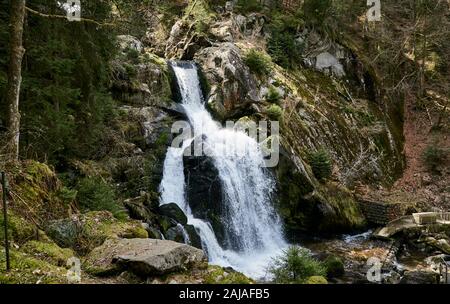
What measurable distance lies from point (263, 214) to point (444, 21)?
18.5m

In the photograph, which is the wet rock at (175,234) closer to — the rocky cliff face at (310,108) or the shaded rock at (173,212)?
the shaded rock at (173,212)

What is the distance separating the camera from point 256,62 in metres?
19.6

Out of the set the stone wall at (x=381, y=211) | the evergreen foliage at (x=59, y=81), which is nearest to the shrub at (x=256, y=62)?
the stone wall at (x=381, y=211)

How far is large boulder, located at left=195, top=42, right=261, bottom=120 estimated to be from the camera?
688 inches

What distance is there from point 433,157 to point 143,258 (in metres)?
18.2

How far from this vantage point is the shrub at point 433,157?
2028 cm

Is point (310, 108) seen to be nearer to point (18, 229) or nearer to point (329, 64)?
point (329, 64)

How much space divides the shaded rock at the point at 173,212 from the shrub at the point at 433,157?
13.7 metres

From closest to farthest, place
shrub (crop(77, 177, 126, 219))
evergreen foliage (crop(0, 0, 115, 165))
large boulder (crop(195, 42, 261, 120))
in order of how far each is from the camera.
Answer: evergreen foliage (crop(0, 0, 115, 165)) < shrub (crop(77, 177, 126, 219)) < large boulder (crop(195, 42, 261, 120))

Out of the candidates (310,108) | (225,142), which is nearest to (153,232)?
(225,142)

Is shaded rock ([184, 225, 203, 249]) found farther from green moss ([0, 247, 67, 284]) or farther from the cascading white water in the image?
green moss ([0, 247, 67, 284])

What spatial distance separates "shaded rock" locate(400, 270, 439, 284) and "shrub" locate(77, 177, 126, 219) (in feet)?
25.1

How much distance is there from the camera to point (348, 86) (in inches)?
910

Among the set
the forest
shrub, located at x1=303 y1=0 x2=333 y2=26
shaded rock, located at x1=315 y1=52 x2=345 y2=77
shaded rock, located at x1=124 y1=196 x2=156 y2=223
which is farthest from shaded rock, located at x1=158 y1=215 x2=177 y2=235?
shrub, located at x1=303 y1=0 x2=333 y2=26
